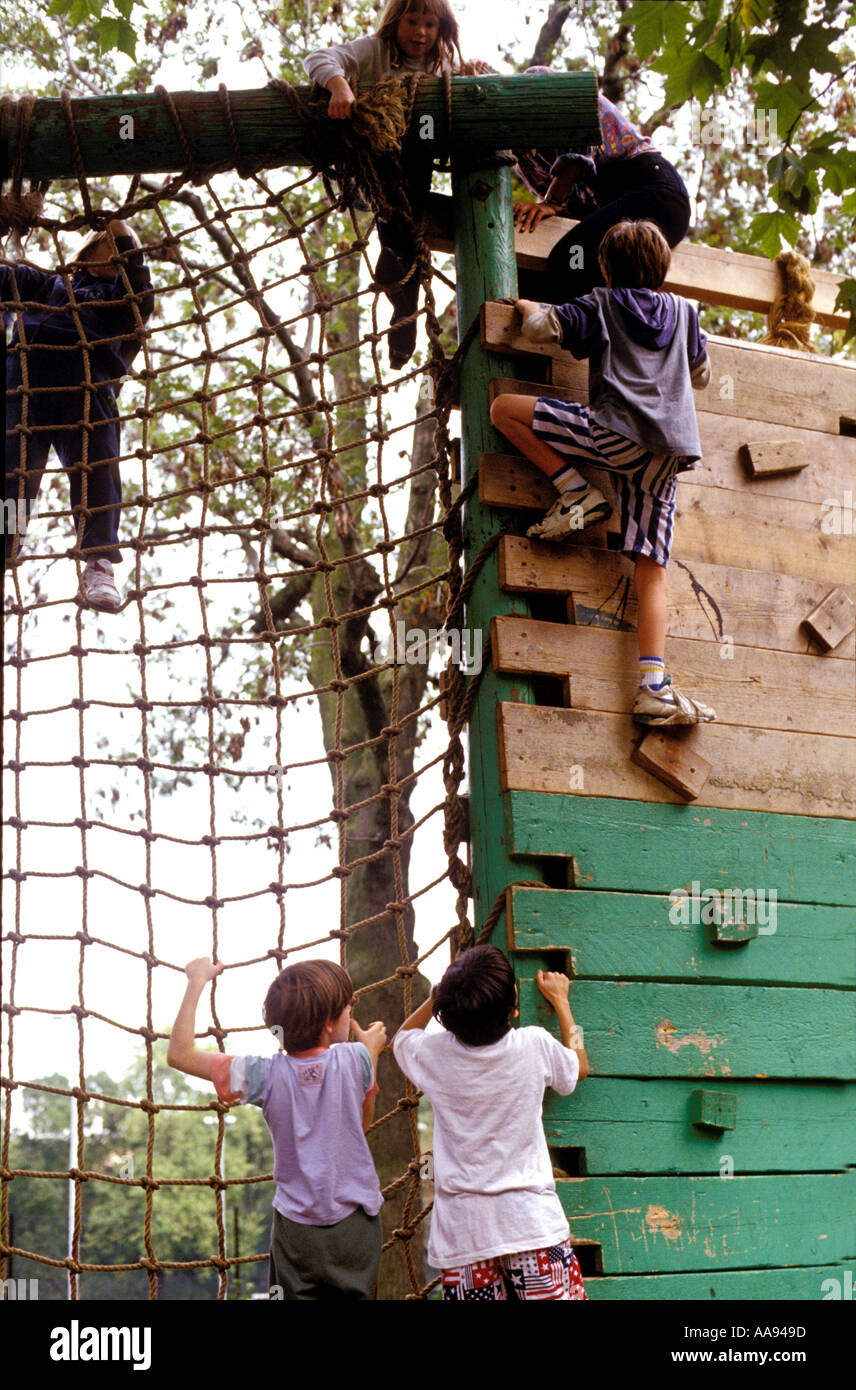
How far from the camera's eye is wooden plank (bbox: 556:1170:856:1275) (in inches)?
106

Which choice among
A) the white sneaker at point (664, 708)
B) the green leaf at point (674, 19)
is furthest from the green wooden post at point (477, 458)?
the green leaf at point (674, 19)

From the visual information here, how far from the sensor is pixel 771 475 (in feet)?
11.6

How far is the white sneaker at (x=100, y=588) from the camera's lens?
12.2ft

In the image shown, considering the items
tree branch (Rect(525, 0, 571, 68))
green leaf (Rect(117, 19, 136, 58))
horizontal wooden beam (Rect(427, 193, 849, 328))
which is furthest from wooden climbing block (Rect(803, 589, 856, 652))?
tree branch (Rect(525, 0, 571, 68))

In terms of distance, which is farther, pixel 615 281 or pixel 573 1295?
pixel 615 281

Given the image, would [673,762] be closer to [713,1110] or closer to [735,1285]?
[713,1110]

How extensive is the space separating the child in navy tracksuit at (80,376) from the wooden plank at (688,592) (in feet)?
4.08

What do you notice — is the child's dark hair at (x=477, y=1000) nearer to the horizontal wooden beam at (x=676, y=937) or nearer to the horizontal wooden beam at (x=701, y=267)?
the horizontal wooden beam at (x=676, y=937)

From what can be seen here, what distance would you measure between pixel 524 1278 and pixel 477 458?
1.83m

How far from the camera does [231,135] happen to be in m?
3.34

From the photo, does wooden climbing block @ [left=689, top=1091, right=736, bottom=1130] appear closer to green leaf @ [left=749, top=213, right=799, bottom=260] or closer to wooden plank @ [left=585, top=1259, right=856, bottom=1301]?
wooden plank @ [left=585, top=1259, right=856, bottom=1301]

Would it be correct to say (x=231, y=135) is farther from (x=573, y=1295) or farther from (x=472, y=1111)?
(x=573, y=1295)
